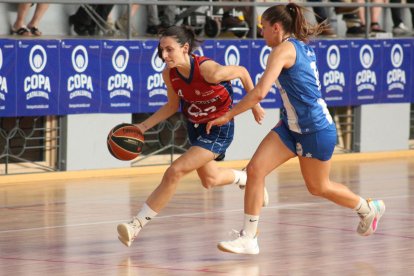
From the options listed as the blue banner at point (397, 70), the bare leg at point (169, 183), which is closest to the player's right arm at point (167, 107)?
the bare leg at point (169, 183)

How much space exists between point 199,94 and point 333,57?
30.3 ft

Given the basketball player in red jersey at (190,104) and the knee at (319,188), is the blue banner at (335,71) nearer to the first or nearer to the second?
the basketball player in red jersey at (190,104)

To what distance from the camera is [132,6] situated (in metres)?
18.5

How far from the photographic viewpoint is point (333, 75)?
1969cm

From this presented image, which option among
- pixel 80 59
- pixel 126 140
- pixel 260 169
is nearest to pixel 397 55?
pixel 80 59

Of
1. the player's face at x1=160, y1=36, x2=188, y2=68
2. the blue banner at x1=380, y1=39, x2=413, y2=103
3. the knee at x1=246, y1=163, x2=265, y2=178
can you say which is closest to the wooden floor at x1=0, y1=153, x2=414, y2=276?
the knee at x1=246, y1=163, x2=265, y2=178

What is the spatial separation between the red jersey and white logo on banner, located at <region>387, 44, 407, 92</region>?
32.7 feet

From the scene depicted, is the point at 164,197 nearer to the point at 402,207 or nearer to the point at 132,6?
the point at 402,207

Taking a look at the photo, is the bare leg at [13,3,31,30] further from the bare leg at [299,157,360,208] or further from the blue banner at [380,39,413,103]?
the bare leg at [299,157,360,208]

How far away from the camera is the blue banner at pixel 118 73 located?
52.0 ft

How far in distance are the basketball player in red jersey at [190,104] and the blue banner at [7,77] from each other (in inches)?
203

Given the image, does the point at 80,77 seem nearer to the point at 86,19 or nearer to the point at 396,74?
the point at 86,19

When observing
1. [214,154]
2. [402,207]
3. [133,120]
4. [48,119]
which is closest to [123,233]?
[214,154]

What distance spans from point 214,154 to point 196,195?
13.4ft
